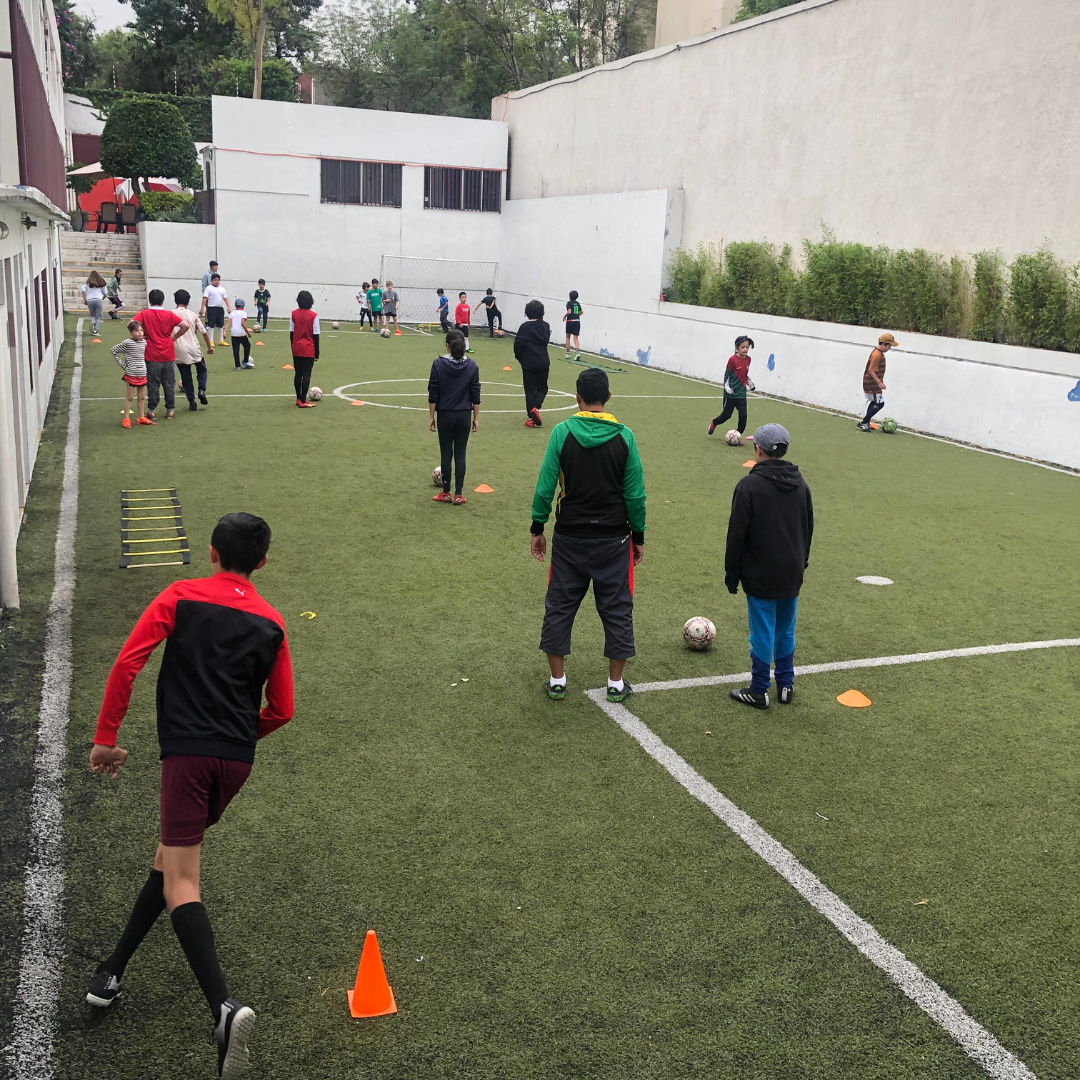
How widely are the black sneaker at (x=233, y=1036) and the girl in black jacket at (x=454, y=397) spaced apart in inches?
313

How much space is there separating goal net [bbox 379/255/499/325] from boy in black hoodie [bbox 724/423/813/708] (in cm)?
3408

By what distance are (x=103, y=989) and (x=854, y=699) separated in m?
4.97

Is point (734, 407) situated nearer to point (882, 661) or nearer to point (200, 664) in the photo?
point (882, 661)

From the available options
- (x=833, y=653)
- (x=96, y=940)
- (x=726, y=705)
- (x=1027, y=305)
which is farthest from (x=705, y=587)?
(x=1027, y=305)

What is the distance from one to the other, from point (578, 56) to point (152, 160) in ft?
86.0

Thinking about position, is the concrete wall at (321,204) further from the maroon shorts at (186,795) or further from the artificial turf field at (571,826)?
the maroon shorts at (186,795)

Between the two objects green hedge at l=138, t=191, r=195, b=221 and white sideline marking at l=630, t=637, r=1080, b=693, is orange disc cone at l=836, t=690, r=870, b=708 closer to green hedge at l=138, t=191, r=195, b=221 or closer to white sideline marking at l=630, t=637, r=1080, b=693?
white sideline marking at l=630, t=637, r=1080, b=693

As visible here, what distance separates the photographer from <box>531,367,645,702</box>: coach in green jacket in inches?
250

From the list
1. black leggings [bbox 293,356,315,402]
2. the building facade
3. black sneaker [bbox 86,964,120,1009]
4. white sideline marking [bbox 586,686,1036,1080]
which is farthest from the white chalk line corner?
black leggings [bbox 293,356,315,402]

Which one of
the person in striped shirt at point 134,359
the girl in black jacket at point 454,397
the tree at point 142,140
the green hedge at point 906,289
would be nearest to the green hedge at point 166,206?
the tree at point 142,140

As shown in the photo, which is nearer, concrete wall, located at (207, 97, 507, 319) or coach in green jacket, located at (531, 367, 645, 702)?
coach in green jacket, located at (531, 367, 645, 702)

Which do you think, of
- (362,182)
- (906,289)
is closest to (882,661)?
(906,289)

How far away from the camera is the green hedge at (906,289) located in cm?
1717

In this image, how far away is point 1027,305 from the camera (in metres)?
17.3
